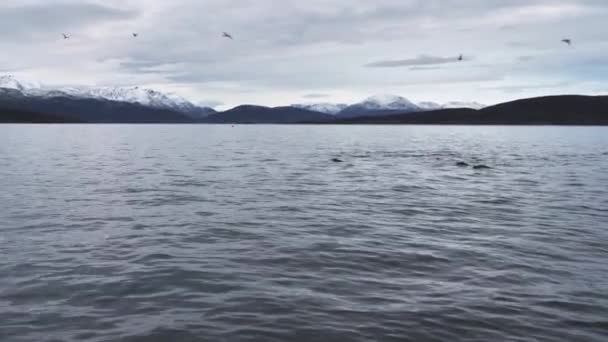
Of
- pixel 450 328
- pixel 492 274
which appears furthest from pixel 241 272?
pixel 492 274

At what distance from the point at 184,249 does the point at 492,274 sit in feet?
34.9

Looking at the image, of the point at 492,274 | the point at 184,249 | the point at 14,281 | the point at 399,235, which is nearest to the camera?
the point at 14,281

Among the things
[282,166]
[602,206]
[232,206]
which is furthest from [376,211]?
[282,166]

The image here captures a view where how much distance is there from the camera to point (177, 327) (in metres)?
11.1

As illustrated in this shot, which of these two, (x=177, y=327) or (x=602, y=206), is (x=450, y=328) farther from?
(x=602, y=206)

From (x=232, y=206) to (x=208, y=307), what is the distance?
15193 mm

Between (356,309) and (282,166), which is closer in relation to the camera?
(356,309)

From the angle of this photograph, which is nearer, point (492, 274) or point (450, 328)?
point (450, 328)

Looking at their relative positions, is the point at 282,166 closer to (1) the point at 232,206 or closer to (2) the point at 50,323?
(1) the point at 232,206

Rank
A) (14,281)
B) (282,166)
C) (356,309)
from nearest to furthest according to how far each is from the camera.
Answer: (356,309)
(14,281)
(282,166)

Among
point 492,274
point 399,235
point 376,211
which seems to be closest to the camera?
point 492,274

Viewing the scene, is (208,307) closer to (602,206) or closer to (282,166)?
(602,206)

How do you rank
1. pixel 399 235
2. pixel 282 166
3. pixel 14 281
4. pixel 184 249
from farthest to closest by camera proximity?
pixel 282 166 < pixel 399 235 < pixel 184 249 < pixel 14 281

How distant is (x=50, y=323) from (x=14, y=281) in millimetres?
3736
